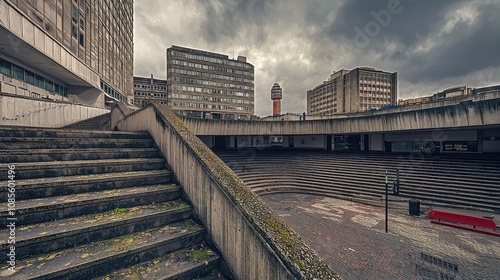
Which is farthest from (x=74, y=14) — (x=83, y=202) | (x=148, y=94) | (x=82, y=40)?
(x=148, y=94)

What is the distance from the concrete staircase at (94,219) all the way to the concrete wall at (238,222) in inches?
11.7

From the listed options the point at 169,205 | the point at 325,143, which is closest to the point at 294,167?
the point at 325,143

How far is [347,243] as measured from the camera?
26.1 ft

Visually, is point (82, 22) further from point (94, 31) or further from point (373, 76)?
point (373, 76)

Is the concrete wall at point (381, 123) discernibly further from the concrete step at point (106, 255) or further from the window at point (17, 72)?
the concrete step at point (106, 255)

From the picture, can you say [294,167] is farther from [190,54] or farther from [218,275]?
[190,54]

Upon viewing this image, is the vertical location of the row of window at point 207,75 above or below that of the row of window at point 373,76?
below

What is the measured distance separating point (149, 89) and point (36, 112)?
65.5 meters

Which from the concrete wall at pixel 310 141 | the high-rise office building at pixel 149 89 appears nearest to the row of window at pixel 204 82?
the high-rise office building at pixel 149 89

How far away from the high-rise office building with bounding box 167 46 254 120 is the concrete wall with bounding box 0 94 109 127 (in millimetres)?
46647

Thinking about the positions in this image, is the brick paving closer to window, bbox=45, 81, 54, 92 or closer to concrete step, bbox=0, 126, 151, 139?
concrete step, bbox=0, 126, 151, 139

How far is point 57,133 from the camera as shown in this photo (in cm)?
454

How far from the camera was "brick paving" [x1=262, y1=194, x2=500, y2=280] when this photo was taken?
620 cm

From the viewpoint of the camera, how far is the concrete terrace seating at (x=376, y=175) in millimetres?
12520
